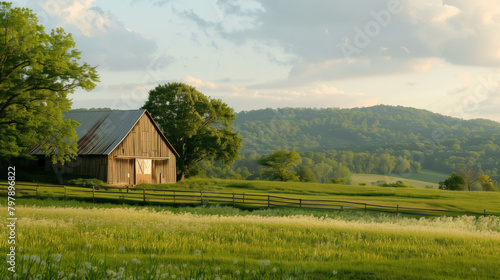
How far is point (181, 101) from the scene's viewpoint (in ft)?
205

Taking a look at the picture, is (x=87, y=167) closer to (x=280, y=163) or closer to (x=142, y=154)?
(x=142, y=154)

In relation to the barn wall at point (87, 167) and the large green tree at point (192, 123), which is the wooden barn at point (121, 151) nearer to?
the barn wall at point (87, 167)

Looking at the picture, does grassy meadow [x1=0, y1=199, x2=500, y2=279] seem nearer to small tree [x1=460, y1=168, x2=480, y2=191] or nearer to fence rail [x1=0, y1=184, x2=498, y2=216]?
fence rail [x1=0, y1=184, x2=498, y2=216]

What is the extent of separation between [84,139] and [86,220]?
3709 cm

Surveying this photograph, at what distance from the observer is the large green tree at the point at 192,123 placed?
201 ft

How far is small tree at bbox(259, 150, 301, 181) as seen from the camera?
89.1m

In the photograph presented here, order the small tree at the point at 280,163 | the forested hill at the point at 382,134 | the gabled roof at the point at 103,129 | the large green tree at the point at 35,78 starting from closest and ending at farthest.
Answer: the large green tree at the point at 35,78, the gabled roof at the point at 103,129, the small tree at the point at 280,163, the forested hill at the point at 382,134

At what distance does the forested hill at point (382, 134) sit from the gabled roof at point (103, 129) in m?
28.0

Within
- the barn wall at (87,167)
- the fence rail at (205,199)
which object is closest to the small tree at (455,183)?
the fence rail at (205,199)

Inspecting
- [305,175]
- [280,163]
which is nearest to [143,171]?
[280,163]

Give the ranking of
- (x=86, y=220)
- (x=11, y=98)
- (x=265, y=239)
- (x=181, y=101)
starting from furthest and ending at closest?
(x=181, y=101) → (x=11, y=98) → (x=86, y=220) → (x=265, y=239)

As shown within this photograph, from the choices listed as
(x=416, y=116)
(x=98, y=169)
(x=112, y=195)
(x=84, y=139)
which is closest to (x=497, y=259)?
(x=112, y=195)

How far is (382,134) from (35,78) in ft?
424

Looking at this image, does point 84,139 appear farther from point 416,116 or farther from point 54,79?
point 416,116
